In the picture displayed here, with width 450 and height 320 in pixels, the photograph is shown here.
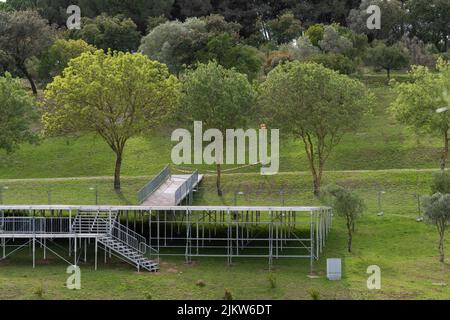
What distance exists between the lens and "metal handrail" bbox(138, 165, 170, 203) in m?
72.6

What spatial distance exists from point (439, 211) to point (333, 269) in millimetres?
7657

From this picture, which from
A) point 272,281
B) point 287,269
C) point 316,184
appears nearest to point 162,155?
point 316,184

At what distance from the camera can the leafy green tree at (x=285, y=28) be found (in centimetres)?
13662

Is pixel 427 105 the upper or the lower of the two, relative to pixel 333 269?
upper

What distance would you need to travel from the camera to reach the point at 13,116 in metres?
80.6

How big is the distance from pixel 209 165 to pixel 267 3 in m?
66.5

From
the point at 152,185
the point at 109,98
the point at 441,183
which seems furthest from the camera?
the point at 109,98

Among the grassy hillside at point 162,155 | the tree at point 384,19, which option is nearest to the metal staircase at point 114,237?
the grassy hillside at point 162,155

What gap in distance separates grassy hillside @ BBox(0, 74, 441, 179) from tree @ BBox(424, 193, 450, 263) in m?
26.8

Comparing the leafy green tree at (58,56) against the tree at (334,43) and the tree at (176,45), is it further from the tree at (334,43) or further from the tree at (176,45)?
the tree at (334,43)

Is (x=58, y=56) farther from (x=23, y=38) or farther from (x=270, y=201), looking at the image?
(x=270, y=201)

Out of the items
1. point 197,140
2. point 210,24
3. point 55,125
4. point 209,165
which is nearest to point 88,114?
point 55,125

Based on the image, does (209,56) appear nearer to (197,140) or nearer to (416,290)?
(197,140)

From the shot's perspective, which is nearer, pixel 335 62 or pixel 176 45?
pixel 335 62
